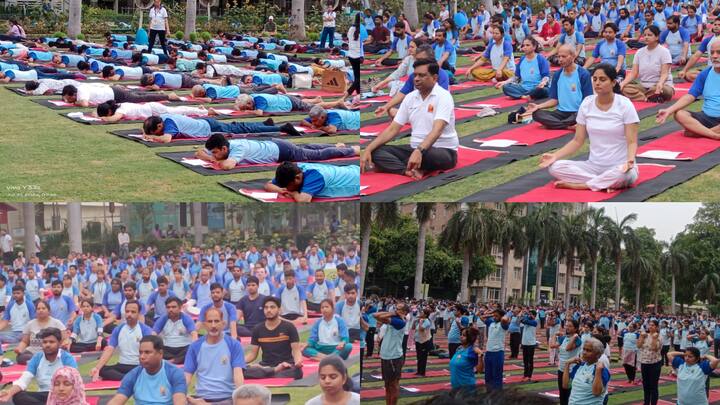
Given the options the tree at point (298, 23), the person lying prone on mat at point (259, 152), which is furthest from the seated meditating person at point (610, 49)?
the tree at point (298, 23)

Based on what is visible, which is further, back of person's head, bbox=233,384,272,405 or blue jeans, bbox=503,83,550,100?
blue jeans, bbox=503,83,550,100

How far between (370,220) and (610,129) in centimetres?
170

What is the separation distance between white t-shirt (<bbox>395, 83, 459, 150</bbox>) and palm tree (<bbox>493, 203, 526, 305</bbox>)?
97 centimetres

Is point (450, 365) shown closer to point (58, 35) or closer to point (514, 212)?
point (514, 212)

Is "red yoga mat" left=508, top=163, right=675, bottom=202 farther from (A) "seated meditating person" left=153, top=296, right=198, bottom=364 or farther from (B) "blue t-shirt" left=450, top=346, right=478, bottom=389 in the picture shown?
(A) "seated meditating person" left=153, top=296, right=198, bottom=364

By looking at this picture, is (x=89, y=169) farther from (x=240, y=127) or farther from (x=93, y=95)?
(x=93, y=95)

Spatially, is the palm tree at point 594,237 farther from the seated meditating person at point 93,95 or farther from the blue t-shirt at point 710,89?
the seated meditating person at point 93,95

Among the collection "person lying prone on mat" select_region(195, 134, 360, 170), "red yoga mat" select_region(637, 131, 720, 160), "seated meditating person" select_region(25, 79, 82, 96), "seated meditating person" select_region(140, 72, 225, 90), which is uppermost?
"seated meditating person" select_region(140, 72, 225, 90)

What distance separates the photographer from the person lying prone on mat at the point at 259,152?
314 inches

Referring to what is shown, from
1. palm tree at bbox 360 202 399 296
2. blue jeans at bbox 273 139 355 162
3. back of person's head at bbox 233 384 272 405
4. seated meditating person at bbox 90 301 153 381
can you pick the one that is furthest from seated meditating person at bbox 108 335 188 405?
blue jeans at bbox 273 139 355 162

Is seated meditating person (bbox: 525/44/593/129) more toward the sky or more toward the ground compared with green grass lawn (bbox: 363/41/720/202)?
more toward the sky

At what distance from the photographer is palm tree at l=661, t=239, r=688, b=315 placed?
6340 mm

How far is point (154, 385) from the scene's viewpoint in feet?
21.0

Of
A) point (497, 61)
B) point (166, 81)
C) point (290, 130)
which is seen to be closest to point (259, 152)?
point (290, 130)
